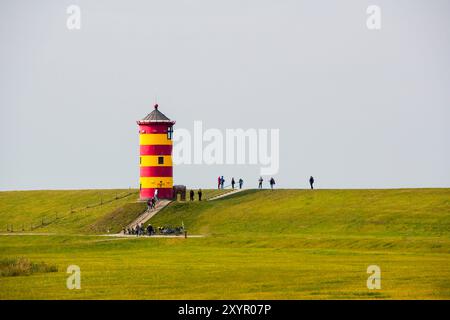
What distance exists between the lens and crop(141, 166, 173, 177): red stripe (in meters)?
111

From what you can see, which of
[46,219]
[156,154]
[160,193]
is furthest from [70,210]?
[156,154]

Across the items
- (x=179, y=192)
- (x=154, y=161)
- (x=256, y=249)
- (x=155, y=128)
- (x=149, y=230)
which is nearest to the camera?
(x=256, y=249)

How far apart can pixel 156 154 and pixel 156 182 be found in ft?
10.2

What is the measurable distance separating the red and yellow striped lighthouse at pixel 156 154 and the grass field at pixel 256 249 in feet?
10.6

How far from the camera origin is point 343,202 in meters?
101

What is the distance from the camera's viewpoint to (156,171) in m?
111

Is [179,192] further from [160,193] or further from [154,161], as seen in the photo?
[154,161]

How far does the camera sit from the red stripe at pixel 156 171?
→ 11119 centimetres

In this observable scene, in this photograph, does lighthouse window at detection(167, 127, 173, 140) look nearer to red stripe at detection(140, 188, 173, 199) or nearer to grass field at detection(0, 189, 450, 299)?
red stripe at detection(140, 188, 173, 199)

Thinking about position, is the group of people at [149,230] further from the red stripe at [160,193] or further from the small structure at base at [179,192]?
the small structure at base at [179,192]

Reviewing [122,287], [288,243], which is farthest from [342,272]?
[288,243]

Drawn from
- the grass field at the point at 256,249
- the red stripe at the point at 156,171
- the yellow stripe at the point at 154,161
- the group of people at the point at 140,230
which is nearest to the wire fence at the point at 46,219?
the grass field at the point at 256,249

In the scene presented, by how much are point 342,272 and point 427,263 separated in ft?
22.9
